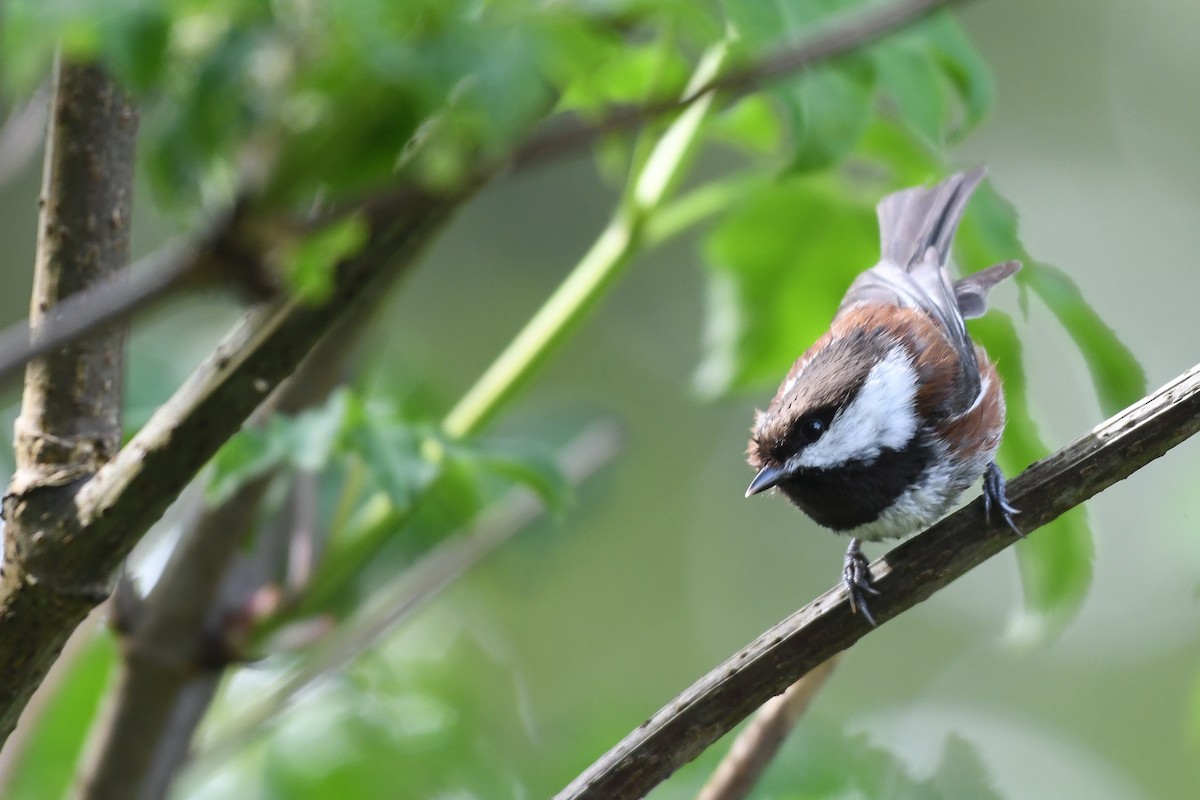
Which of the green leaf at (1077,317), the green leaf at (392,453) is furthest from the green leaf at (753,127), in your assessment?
the green leaf at (392,453)

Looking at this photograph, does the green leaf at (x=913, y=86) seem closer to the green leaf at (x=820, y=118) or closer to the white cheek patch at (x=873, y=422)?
the green leaf at (x=820, y=118)

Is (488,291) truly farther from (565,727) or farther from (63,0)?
(63,0)

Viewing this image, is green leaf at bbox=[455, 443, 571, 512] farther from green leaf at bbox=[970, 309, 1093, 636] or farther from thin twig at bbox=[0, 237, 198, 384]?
thin twig at bbox=[0, 237, 198, 384]

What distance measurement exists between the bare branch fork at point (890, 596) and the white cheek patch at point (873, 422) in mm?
528

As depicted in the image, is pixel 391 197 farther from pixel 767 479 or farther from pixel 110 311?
pixel 767 479

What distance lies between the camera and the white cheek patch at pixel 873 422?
2.24 meters

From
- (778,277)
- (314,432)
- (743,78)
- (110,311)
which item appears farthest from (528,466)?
(110,311)

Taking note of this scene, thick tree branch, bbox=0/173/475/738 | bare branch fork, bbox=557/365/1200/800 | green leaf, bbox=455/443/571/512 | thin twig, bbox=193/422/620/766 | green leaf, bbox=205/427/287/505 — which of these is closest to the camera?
thick tree branch, bbox=0/173/475/738

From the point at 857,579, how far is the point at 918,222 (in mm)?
1120

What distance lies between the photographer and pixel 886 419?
232cm

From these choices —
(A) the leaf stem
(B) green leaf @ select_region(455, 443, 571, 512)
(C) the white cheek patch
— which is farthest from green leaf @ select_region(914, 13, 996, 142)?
(B) green leaf @ select_region(455, 443, 571, 512)

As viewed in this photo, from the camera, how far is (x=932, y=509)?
2324 mm

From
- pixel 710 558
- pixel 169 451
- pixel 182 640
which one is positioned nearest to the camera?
pixel 169 451

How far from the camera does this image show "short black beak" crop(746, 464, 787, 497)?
7.20 feet
